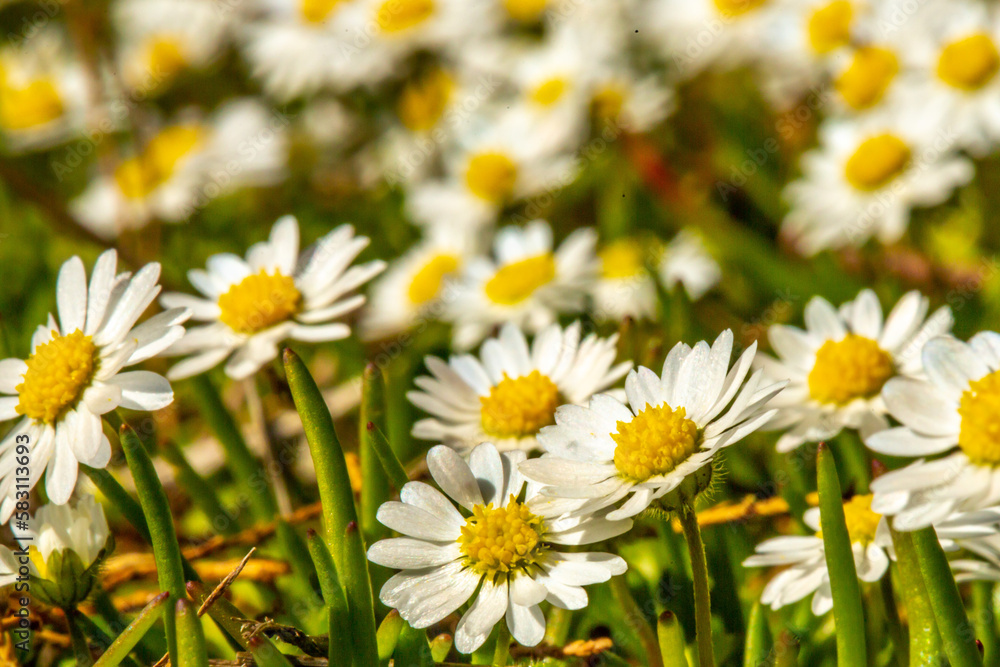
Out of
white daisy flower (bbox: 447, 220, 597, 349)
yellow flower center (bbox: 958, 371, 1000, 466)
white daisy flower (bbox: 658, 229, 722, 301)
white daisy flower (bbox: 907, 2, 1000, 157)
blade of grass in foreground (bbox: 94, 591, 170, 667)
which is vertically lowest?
blade of grass in foreground (bbox: 94, 591, 170, 667)

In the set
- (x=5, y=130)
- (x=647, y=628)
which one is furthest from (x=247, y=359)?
(x=5, y=130)

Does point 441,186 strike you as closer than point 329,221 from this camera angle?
Yes

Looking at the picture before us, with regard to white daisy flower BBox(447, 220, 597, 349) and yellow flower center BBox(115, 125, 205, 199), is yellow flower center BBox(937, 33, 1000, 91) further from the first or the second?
yellow flower center BBox(115, 125, 205, 199)

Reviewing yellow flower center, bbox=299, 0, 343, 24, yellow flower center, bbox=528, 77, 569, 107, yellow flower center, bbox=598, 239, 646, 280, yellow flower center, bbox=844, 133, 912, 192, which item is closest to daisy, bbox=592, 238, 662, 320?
yellow flower center, bbox=598, 239, 646, 280

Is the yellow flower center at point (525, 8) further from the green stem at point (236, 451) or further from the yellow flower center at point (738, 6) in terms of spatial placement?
the green stem at point (236, 451)

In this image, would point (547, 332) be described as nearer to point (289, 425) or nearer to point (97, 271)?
point (97, 271)
